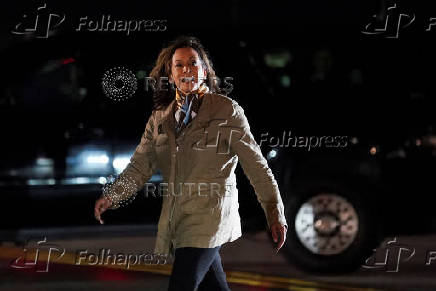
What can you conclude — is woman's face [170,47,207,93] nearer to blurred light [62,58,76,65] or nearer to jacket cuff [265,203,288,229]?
jacket cuff [265,203,288,229]

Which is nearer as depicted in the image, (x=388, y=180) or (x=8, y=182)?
(x=388, y=180)

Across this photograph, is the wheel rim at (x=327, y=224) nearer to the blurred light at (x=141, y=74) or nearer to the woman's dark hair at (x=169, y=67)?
the blurred light at (x=141, y=74)

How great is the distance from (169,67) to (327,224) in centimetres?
289

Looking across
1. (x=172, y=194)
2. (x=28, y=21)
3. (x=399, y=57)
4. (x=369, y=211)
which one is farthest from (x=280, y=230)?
(x=28, y=21)

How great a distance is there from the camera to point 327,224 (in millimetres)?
6676

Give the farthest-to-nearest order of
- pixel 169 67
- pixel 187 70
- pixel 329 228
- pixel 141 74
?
1. pixel 141 74
2. pixel 329 228
3. pixel 169 67
4. pixel 187 70

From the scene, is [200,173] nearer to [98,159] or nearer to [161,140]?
[161,140]

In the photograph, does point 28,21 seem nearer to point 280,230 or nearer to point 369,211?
point 369,211

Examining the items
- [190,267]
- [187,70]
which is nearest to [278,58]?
[187,70]

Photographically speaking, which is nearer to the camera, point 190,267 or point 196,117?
point 190,267

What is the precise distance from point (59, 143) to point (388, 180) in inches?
97.5

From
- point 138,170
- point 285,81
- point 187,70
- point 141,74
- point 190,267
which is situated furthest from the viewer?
point 141,74

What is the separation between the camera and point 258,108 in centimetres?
697

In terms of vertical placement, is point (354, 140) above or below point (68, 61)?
below
